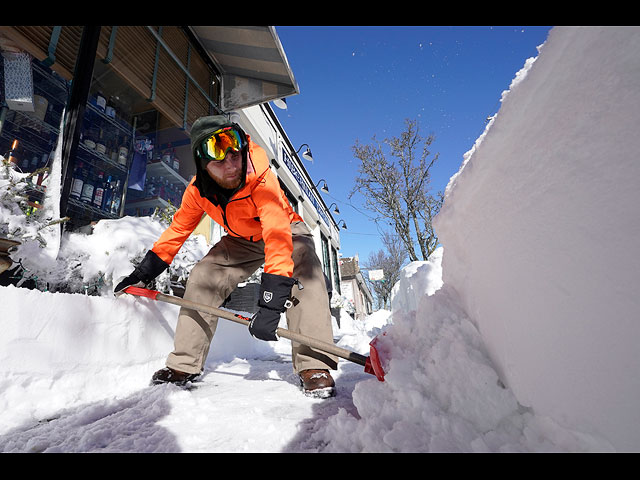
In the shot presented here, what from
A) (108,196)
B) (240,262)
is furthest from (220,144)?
(108,196)

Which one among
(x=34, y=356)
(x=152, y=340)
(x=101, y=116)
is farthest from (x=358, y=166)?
(x=34, y=356)

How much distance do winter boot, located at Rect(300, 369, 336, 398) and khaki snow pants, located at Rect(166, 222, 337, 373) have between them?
0.04 meters

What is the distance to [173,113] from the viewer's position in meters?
5.00

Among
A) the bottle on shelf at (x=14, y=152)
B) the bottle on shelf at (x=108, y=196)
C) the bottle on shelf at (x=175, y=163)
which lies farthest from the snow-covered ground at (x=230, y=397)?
the bottle on shelf at (x=175, y=163)

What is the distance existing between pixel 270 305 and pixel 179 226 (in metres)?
1.05

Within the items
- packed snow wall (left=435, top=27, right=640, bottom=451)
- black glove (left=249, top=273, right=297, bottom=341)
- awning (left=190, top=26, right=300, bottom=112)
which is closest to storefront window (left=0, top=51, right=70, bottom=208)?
black glove (left=249, top=273, right=297, bottom=341)

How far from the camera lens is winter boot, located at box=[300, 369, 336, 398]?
1.60 metres

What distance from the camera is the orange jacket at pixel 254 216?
5.61 feet

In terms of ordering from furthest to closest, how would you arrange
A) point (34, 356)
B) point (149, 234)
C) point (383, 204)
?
1. point (383, 204)
2. point (149, 234)
3. point (34, 356)

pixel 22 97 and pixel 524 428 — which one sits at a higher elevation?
pixel 22 97

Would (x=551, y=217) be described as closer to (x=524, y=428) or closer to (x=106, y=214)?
(x=524, y=428)

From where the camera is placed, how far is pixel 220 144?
184cm

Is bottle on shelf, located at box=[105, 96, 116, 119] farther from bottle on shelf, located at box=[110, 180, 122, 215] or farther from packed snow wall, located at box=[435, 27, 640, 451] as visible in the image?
packed snow wall, located at box=[435, 27, 640, 451]

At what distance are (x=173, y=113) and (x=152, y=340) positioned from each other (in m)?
4.14
